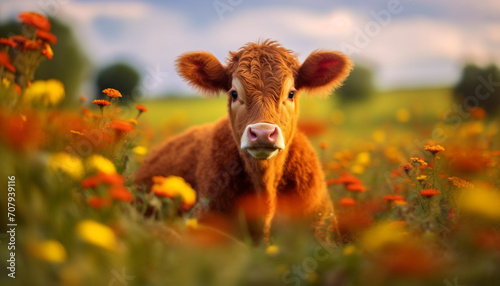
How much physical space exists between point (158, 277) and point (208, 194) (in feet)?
6.95

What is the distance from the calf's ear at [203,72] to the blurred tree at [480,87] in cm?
464

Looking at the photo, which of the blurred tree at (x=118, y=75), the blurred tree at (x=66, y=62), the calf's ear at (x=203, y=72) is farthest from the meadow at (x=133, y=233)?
the blurred tree at (x=118, y=75)

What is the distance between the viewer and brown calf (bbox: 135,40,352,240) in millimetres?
3785

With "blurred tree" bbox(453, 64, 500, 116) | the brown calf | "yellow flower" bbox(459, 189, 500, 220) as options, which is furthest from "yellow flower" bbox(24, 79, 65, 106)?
"blurred tree" bbox(453, 64, 500, 116)

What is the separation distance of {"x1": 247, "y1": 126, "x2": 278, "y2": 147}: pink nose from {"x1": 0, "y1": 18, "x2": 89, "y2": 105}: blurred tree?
9515 millimetres

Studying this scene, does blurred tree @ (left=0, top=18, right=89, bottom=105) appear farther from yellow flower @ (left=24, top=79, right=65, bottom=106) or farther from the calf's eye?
yellow flower @ (left=24, top=79, right=65, bottom=106)

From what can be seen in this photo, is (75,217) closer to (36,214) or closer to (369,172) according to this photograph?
(36,214)

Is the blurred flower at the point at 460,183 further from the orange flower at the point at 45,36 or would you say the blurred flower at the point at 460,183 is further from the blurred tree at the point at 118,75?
the blurred tree at the point at 118,75

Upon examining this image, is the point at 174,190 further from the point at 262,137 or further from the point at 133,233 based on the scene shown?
the point at 262,137

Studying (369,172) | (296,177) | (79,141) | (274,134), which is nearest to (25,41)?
(79,141)

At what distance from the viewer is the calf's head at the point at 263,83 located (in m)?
3.34

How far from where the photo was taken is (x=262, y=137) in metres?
3.22

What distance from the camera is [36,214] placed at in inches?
74.7

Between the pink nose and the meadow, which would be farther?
the pink nose
